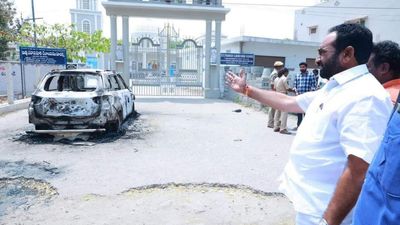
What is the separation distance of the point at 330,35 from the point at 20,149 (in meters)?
6.29

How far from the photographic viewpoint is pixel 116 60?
16250 millimetres

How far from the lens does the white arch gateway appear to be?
630 inches

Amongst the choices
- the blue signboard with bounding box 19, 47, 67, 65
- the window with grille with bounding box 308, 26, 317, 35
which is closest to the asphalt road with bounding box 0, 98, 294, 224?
the blue signboard with bounding box 19, 47, 67, 65

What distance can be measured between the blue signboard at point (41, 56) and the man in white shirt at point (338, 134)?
44.9ft

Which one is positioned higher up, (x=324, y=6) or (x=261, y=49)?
(x=324, y=6)

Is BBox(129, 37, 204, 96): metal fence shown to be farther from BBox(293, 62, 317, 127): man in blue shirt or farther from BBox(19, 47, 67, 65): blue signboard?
BBox(293, 62, 317, 127): man in blue shirt

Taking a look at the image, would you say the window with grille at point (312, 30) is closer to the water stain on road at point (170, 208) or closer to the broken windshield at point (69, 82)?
the broken windshield at point (69, 82)

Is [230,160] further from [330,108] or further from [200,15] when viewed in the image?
[200,15]

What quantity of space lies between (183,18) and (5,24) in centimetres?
1624

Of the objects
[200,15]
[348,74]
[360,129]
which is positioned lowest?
[360,129]

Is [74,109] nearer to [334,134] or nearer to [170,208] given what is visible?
[170,208]

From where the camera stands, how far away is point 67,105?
23.6 feet

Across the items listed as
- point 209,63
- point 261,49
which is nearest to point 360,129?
point 209,63

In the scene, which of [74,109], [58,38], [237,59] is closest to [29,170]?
[74,109]
